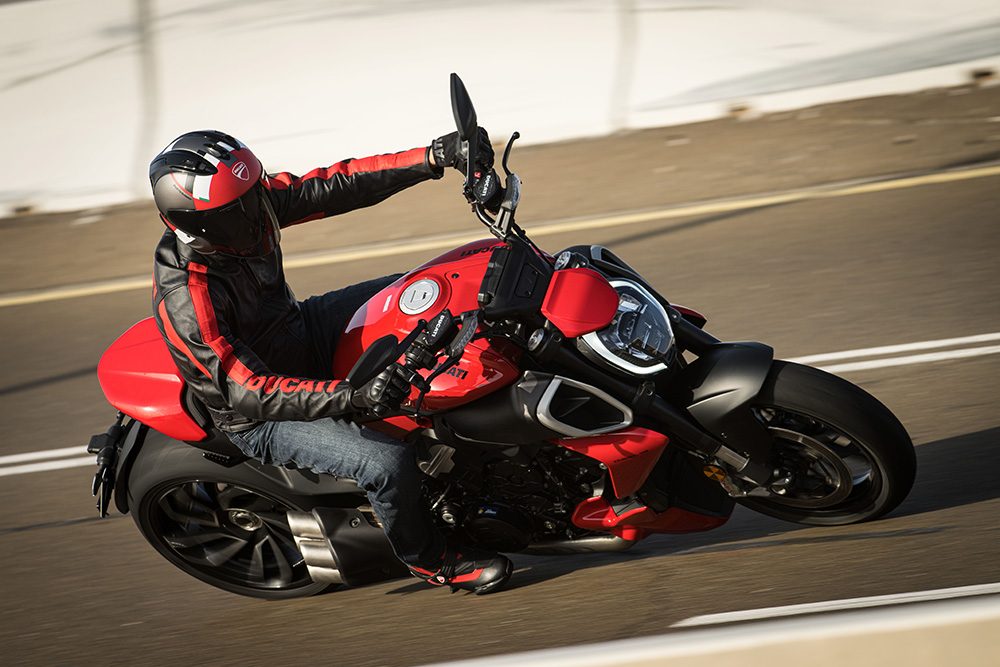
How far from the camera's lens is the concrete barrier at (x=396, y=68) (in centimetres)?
898

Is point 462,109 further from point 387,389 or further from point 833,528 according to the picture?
point 833,528

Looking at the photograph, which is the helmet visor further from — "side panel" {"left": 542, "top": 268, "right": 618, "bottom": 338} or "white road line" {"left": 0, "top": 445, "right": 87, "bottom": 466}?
"white road line" {"left": 0, "top": 445, "right": 87, "bottom": 466}

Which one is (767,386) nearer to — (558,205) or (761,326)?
(761,326)

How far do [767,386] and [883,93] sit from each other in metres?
5.30

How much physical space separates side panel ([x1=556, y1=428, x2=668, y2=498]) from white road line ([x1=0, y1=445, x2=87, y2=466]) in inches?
123

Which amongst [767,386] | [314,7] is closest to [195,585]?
[767,386]

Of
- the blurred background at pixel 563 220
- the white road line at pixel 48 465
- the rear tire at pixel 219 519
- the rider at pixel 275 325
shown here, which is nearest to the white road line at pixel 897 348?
the blurred background at pixel 563 220

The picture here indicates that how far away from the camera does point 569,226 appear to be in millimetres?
7664

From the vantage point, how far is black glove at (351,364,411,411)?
3.52m

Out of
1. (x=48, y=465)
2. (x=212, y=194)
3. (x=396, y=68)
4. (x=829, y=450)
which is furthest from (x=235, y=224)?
(x=396, y=68)

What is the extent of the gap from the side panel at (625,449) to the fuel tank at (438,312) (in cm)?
33

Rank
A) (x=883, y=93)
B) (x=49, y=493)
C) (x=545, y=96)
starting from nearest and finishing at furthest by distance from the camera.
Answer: (x=49, y=493) → (x=883, y=93) → (x=545, y=96)

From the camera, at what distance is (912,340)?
19.3ft

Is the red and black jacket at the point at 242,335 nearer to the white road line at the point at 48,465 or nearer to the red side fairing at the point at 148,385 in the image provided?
the red side fairing at the point at 148,385
